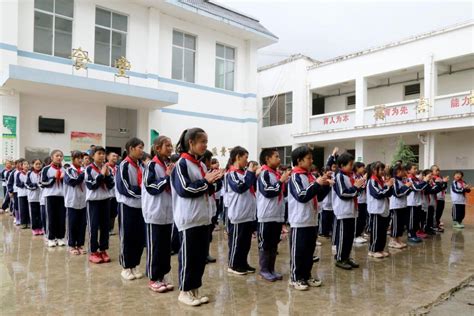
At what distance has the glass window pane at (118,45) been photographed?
1298 centimetres

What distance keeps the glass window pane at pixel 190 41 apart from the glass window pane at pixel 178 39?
18cm

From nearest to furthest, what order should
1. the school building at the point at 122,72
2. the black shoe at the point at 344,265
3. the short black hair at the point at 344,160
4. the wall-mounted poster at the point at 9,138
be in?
1. the short black hair at the point at 344,160
2. the black shoe at the point at 344,265
3. the wall-mounted poster at the point at 9,138
4. the school building at the point at 122,72

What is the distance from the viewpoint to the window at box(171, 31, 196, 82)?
14.5 m

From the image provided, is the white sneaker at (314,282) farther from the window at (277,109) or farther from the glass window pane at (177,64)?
the window at (277,109)

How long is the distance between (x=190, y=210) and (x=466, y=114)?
12107 mm

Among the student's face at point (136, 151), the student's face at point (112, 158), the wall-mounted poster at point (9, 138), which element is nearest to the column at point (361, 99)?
the wall-mounted poster at point (9, 138)

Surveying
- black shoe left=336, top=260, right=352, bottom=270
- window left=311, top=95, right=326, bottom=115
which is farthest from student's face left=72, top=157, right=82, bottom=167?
window left=311, top=95, right=326, bottom=115

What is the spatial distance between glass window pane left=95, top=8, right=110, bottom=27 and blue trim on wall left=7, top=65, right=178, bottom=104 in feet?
9.29

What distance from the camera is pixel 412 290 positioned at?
4156 millimetres

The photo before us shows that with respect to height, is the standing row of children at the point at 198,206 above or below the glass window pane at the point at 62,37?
below

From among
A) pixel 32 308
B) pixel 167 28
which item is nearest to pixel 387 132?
pixel 167 28

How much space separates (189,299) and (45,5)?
36.8 ft

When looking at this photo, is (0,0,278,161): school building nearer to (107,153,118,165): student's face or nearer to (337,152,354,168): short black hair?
(107,153,118,165): student's face

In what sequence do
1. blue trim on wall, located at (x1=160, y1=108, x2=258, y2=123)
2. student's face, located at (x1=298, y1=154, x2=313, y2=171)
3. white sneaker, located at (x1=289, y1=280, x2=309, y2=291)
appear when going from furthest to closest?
blue trim on wall, located at (x1=160, y1=108, x2=258, y2=123) → student's face, located at (x1=298, y1=154, x2=313, y2=171) → white sneaker, located at (x1=289, y1=280, x2=309, y2=291)
